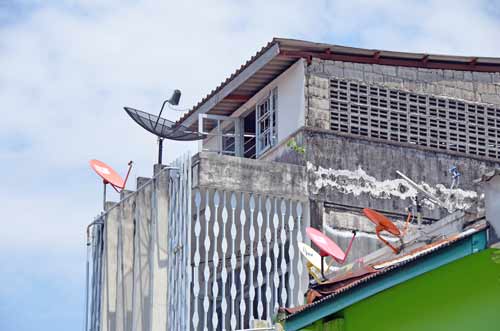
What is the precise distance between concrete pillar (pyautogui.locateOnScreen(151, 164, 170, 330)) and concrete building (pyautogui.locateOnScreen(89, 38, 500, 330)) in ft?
0.07

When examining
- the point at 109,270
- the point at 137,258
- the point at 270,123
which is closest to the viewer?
the point at 137,258

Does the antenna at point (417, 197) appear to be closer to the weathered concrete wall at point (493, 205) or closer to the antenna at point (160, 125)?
the antenna at point (160, 125)

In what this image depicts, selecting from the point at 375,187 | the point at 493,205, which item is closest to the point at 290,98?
the point at 375,187

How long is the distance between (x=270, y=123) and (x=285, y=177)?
7.07 feet

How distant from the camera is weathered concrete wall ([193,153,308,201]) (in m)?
22.5

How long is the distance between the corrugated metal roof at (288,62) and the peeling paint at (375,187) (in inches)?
82.1

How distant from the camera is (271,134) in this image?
81.8 ft

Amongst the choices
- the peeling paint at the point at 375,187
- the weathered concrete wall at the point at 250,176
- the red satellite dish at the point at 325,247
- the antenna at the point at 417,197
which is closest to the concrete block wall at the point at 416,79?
the peeling paint at the point at 375,187

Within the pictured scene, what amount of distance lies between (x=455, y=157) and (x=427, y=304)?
1154 centimetres

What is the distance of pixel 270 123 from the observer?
82.3ft

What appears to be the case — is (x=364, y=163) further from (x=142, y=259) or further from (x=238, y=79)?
(x=142, y=259)

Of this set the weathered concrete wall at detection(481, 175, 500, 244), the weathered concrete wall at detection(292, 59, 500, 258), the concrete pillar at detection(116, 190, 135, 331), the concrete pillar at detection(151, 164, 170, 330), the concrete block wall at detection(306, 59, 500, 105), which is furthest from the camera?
the concrete block wall at detection(306, 59, 500, 105)

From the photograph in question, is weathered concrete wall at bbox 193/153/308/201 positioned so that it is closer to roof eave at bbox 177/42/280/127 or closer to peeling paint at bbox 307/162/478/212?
peeling paint at bbox 307/162/478/212

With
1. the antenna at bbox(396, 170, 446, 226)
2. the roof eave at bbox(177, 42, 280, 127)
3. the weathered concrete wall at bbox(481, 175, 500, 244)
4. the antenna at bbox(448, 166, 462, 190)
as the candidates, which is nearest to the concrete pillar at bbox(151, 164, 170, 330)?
the roof eave at bbox(177, 42, 280, 127)
